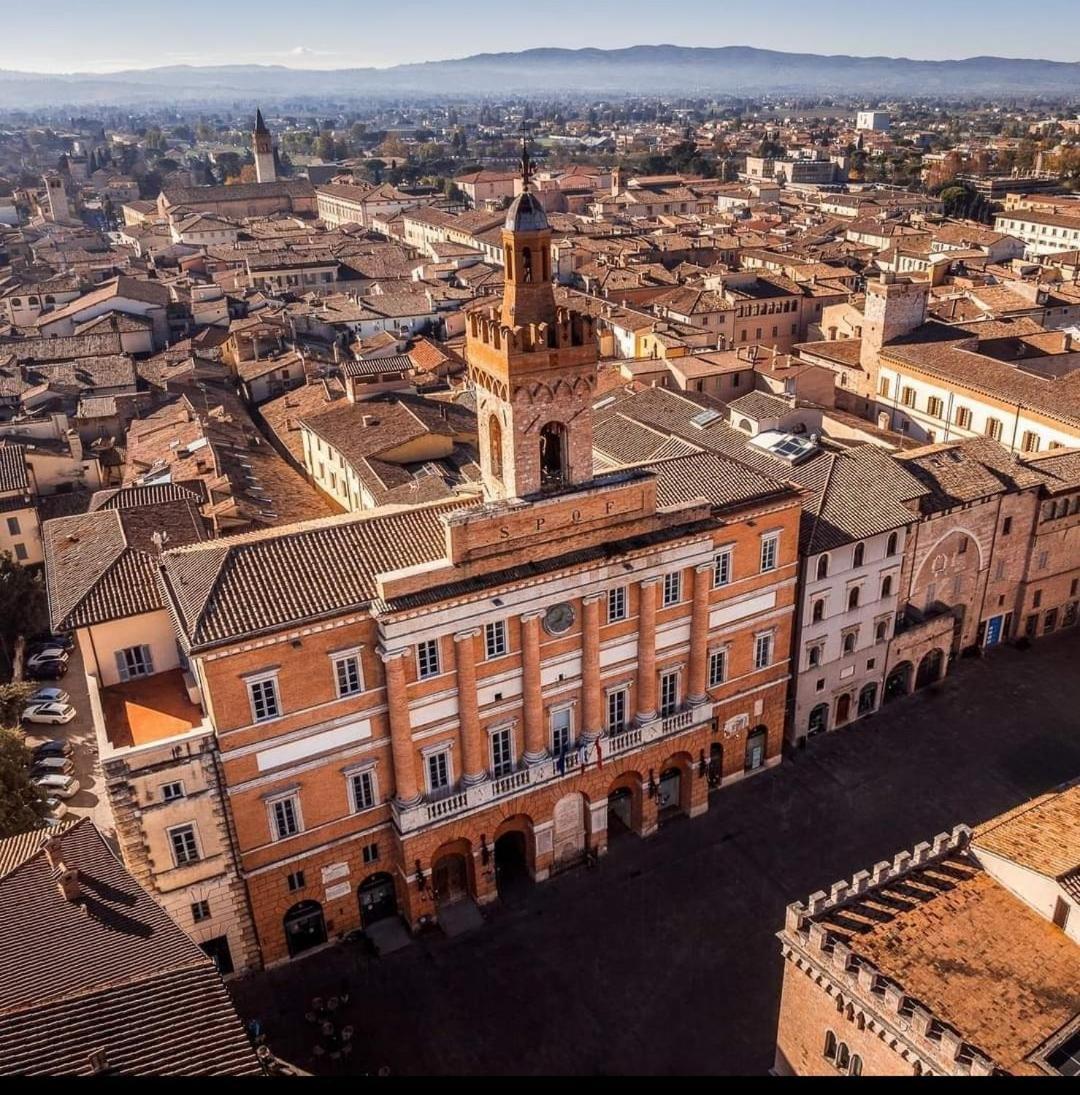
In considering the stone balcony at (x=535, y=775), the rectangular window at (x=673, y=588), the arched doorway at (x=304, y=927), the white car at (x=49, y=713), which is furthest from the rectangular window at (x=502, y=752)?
the white car at (x=49, y=713)

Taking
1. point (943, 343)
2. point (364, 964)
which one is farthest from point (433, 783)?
point (943, 343)

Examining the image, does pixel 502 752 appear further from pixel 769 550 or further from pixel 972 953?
Result: pixel 972 953

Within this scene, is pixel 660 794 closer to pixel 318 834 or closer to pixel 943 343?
pixel 318 834

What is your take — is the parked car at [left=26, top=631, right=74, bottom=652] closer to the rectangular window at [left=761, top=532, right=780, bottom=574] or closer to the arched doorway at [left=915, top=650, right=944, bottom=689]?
the rectangular window at [left=761, top=532, right=780, bottom=574]

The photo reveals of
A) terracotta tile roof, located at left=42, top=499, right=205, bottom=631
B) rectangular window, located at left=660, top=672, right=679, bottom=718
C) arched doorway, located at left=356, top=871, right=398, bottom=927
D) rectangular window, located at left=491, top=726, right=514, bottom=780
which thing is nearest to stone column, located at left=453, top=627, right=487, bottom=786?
rectangular window, located at left=491, top=726, right=514, bottom=780

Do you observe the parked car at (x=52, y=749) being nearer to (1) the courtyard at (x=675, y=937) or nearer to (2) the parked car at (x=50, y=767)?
(2) the parked car at (x=50, y=767)

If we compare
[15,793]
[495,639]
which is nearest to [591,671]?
[495,639]
